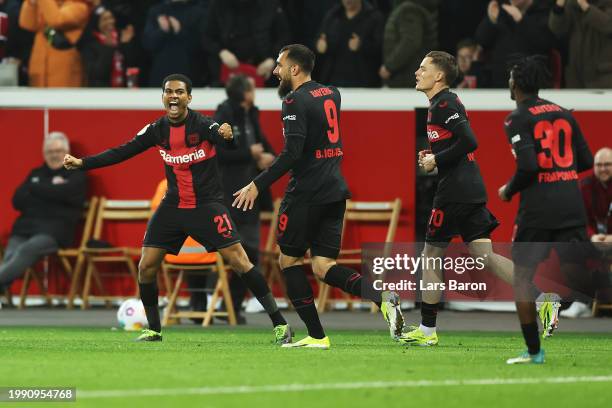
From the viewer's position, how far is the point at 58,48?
1823 cm

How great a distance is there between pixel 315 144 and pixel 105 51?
847 cm

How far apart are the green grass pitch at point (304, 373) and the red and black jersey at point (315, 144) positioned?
1.21m

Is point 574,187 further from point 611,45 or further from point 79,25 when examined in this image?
point 79,25

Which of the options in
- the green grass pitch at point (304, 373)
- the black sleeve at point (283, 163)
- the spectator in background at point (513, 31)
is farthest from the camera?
the spectator in background at point (513, 31)

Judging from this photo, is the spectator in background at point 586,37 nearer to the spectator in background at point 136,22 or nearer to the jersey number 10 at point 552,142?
the spectator in background at point 136,22

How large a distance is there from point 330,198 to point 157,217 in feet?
5.94

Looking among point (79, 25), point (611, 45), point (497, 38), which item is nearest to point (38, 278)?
point (79, 25)

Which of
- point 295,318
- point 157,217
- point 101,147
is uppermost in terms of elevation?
point 101,147

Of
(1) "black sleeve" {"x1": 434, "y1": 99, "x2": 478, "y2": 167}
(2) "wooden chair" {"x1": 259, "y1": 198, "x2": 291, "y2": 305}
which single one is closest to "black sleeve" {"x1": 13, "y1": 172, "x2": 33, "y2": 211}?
(2) "wooden chair" {"x1": 259, "y1": 198, "x2": 291, "y2": 305}

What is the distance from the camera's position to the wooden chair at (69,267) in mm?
17547

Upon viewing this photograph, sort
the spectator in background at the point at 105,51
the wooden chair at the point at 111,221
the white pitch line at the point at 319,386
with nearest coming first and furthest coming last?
the white pitch line at the point at 319,386, the wooden chair at the point at 111,221, the spectator in background at the point at 105,51

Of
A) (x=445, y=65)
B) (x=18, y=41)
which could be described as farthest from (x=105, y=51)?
(x=445, y=65)

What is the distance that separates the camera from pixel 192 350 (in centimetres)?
1031

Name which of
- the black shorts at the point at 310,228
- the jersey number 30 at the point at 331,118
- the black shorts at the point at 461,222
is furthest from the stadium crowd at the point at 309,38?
the black shorts at the point at 310,228
